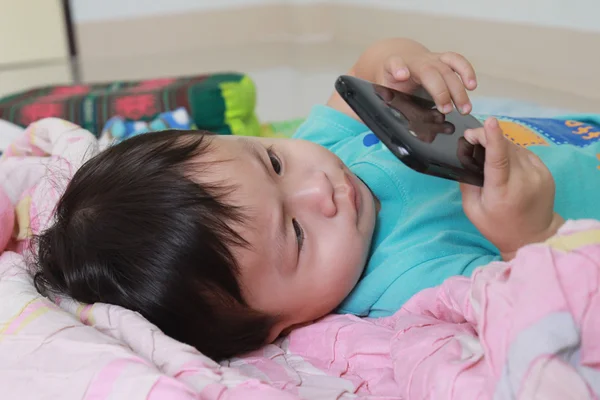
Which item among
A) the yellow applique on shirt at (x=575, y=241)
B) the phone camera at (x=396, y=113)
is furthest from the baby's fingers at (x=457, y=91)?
the yellow applique on shirt at (x=575, y=241)

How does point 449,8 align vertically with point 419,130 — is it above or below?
below

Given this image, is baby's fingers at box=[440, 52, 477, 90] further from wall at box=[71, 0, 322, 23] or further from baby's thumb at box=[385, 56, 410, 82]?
wall at box=[71, 0, 322, 23]

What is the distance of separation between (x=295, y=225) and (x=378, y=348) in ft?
0.53

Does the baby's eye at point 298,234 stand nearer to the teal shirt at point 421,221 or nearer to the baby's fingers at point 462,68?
the teal shirt at point 421,221

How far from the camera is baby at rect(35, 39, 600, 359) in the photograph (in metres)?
0.70

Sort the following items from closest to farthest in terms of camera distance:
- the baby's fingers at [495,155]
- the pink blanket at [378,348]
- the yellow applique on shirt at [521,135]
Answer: the pink blanket at [378,348] → the baby's fingers at [495,155] → the yellow applique on shirt at [521,135]

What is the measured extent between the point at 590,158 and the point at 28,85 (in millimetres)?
2270

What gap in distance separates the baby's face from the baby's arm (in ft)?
0.45

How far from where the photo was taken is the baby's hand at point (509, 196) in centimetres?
67

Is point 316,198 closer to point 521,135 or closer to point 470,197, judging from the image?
point 470,197

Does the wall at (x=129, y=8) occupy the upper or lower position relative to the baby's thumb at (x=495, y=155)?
lower

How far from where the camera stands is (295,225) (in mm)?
776

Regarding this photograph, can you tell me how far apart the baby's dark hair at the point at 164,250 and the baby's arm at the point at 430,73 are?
26cm

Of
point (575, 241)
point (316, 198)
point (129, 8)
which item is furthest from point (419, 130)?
point (129, 8)
